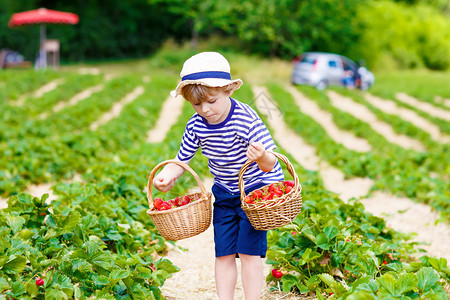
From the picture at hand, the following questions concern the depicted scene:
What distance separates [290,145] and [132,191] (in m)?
6.82

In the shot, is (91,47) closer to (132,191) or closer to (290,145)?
(290,145)

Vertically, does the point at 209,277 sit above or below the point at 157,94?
above

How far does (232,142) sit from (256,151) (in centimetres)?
33

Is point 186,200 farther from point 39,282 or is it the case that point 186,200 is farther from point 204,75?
point 39,282

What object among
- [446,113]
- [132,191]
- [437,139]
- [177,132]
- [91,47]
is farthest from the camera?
[91,47]

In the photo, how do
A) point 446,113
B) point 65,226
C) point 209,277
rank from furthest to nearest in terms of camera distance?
point 446,113 → point 209,277 → point 65,226

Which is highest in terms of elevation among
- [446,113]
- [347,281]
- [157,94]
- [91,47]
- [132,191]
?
[347,281]

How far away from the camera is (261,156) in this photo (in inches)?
110

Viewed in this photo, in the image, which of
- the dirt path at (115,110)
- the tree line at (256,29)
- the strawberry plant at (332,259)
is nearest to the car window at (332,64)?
the tree line at (256,29)

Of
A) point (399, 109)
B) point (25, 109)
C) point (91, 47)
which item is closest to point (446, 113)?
point (399, 109)

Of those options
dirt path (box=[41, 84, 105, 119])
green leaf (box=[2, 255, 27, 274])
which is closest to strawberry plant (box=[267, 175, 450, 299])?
green leaf (box=[2, 255, 27, 274])

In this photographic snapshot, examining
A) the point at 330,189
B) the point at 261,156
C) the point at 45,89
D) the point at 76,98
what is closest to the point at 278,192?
the point at 261,156

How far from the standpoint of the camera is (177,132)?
10156 mm

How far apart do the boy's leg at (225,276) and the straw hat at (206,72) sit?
107 cm
